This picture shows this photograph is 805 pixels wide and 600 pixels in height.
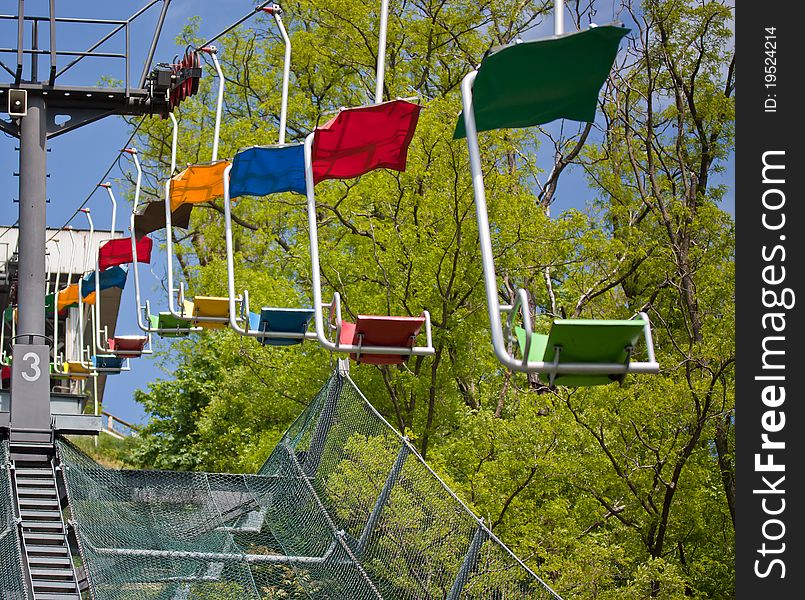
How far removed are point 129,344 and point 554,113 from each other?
1256cm

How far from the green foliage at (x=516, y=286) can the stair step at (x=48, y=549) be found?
7.89 ft

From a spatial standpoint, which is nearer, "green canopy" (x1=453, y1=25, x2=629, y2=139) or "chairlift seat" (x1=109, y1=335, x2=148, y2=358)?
"green canopy" (x1=453, y1=25, x2=629, y2=139)

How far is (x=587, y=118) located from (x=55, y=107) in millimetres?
8593

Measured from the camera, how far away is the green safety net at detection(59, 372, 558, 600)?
9.95 metres

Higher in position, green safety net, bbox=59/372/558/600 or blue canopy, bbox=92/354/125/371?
blue canopy, bbox=92/354/125/371

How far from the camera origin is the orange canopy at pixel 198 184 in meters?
13.9

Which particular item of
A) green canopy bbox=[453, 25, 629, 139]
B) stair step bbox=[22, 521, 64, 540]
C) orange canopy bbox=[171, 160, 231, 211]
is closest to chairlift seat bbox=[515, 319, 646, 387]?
green canopy bbox=[453, 25, 629, 139]

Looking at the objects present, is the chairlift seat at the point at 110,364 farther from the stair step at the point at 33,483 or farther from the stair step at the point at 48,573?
the stair step at the point at 48,573

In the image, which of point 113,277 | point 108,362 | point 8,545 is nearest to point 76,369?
point 108,362

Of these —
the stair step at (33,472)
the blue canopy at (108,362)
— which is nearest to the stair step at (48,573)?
the stair step at (33,472)

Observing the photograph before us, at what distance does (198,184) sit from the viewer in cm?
1415

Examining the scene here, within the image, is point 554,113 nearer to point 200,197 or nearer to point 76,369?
point 200,197

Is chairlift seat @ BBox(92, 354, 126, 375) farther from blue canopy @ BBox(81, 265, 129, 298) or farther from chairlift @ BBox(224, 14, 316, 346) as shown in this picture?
chairlift @ BBox(224, 14, 316, 346)
